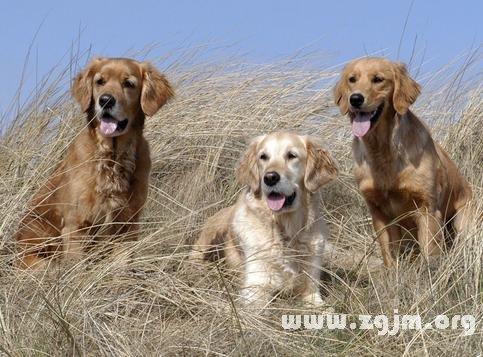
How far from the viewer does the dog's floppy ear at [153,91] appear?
220 inches

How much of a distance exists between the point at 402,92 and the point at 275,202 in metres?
1.20

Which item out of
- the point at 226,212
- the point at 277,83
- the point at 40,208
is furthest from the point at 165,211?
the point at 277,83

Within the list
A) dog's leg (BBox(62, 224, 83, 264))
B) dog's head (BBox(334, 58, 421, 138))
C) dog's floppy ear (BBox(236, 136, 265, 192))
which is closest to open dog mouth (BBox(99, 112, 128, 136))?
dog's leg (BBox(62, 224, 83, 264))

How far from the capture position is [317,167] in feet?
17.2

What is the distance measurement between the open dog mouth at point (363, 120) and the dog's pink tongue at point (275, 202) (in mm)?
866

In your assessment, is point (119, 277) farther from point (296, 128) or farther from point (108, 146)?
point (296, 128)

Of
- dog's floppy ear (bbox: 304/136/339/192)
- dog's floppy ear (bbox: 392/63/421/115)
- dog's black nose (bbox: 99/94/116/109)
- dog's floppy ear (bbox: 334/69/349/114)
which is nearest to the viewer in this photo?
dog's floppy ear (bbox: 304/136/339/192)

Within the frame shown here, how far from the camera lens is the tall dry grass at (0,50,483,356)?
3938 mm

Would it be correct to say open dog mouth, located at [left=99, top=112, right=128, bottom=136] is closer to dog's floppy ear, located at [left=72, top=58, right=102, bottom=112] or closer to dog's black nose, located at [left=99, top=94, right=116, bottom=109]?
dog's black nose, located at [left=99, top=94, right=116, bottom=109]

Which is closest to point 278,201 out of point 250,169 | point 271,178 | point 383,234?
point 271,178

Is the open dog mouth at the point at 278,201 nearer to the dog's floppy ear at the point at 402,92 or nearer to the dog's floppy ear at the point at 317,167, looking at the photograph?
the dog's floppy ear at the point at 317,167

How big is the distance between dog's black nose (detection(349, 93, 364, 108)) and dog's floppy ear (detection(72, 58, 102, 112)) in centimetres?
147

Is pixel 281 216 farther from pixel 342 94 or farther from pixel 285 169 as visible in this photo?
pixel 342 94

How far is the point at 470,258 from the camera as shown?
452cm
